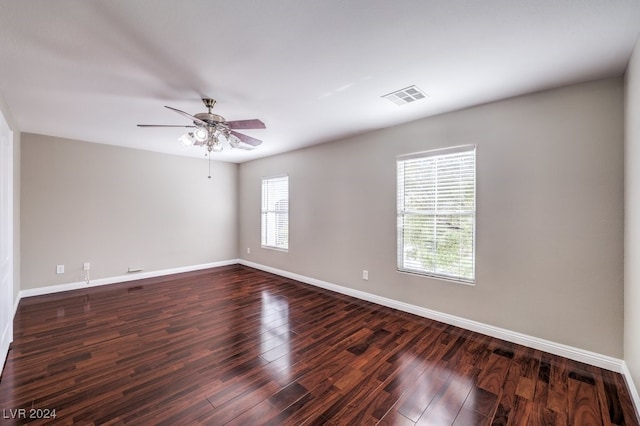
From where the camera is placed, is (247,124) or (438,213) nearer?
(247,124)

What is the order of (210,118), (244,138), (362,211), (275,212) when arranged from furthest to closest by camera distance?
(275,212) → (362,211) → (244,138) → (210,118)

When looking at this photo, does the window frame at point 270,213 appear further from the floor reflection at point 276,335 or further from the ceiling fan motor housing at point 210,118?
the ceiling fan motor housing at point 210,118

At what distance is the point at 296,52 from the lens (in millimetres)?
2004

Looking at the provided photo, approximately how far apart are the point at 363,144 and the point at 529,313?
2.81 m

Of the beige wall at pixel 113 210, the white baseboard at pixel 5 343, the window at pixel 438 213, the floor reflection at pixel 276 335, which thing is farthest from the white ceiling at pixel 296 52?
the floor reflection at pixel 276 335

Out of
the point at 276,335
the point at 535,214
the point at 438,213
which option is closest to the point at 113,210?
the point at 276,335

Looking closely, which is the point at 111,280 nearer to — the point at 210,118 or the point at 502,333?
the point at 210,118

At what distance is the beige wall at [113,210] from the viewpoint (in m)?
4.15

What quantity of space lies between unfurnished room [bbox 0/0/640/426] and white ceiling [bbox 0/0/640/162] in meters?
0.02

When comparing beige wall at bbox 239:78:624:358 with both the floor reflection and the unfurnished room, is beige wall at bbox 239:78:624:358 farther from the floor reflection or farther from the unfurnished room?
the floor reflection

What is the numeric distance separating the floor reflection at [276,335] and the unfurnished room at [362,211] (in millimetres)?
32

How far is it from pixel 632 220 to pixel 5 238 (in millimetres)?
5343

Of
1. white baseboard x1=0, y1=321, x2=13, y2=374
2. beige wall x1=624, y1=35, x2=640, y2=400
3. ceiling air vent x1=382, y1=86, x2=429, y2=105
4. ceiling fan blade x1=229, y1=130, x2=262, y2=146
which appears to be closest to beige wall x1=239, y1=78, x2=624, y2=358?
beige wall x1=624, y1=35, x2=640, y2=400

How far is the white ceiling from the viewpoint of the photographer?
1586mm
